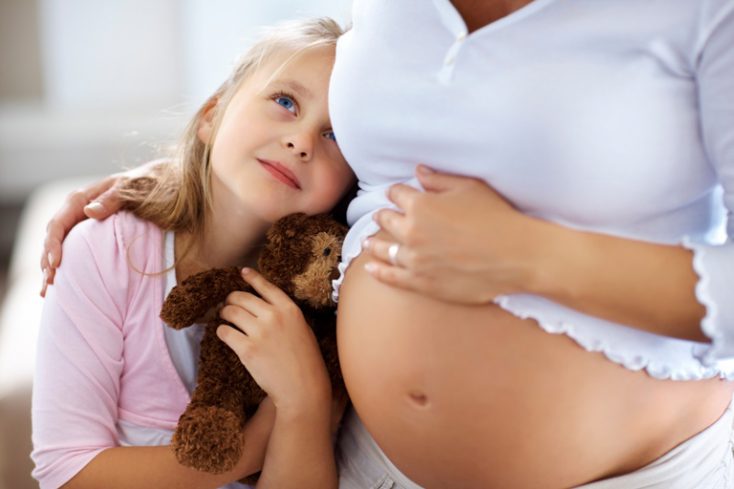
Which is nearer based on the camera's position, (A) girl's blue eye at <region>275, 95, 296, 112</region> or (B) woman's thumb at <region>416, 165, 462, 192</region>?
(B) woman's thumb at <region>416, 165, 462, 192</region>

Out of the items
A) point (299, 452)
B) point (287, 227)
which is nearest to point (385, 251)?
point (287, 227)

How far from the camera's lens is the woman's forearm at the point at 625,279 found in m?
0.84

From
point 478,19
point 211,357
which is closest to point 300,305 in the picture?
point 211,357

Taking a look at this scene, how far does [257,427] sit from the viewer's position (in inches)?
45.7

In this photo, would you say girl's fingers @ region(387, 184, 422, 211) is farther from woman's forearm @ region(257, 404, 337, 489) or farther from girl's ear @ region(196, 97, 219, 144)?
girl's ear @ region(196, 97, 219, 144)

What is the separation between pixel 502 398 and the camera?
36.4 inches

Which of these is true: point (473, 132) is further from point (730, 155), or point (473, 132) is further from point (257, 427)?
point (257, 427)

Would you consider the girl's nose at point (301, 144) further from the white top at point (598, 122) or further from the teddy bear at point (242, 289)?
the white top at point (598, 122)

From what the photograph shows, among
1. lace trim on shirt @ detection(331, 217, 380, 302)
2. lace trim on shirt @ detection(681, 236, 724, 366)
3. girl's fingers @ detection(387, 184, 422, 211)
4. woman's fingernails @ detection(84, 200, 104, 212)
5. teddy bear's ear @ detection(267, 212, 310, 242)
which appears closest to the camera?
lace trim on shirt @ detection(681, 236, 724, 366)

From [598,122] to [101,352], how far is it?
2.46ft

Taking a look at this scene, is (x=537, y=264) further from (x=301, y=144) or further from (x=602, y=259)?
(x=301, y=144)

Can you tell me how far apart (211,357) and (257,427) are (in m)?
0.12

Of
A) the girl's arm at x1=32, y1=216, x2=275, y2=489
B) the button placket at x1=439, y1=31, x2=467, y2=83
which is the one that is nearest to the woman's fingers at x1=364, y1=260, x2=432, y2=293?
the button placket at x1=439, y1=31, x2=467, y2=83

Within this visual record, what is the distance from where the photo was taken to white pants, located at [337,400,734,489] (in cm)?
97
